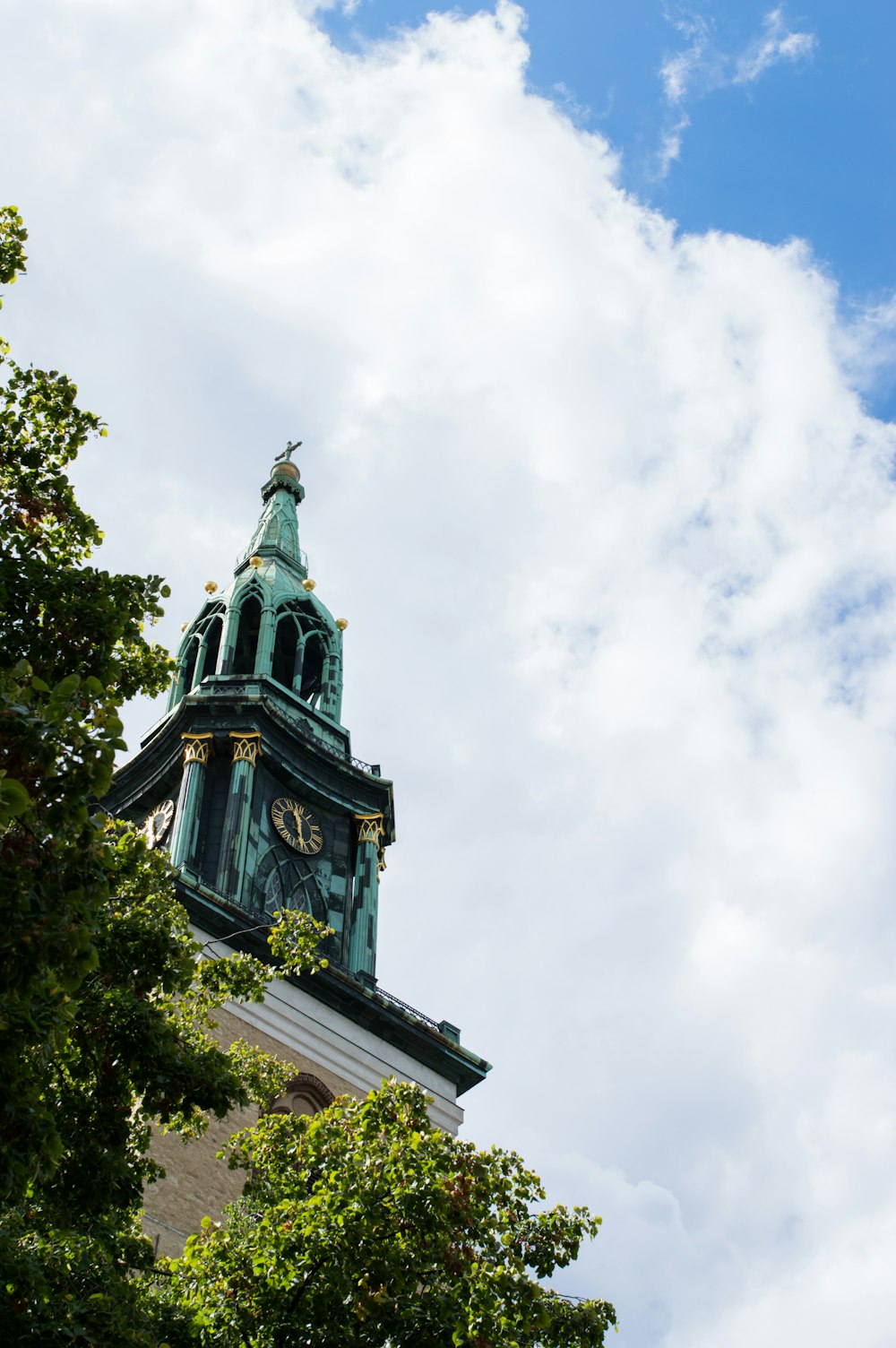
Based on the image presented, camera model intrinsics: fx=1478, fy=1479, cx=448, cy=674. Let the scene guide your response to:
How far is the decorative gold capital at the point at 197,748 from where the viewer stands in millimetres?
38781

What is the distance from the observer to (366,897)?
39.0 metres

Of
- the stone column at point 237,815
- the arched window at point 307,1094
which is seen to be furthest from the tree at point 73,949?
the stone column at point 237,815

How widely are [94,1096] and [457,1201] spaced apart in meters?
3.96

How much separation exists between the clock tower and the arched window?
4 centimetres

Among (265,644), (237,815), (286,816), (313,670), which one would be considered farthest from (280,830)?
(313,670)

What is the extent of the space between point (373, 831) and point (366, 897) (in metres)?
2.31

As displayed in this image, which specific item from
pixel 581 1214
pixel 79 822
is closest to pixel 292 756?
pixel 581 1214

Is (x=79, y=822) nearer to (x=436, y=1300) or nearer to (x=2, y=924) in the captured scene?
(x=2, y=924)

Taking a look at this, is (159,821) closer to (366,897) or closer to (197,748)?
(197,748)

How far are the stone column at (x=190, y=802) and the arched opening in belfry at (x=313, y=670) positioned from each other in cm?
700

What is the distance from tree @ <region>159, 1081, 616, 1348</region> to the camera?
14.2 meters

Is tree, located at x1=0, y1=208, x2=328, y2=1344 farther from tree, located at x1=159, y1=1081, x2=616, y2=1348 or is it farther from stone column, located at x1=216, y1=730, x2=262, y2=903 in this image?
stone column, located at x1=216, y1=730, x2=262, y2=903

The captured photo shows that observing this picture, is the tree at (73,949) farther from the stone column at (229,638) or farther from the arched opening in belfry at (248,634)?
the arched opening in belfry at (248,634)

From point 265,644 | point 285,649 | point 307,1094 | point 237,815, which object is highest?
point 285,649
